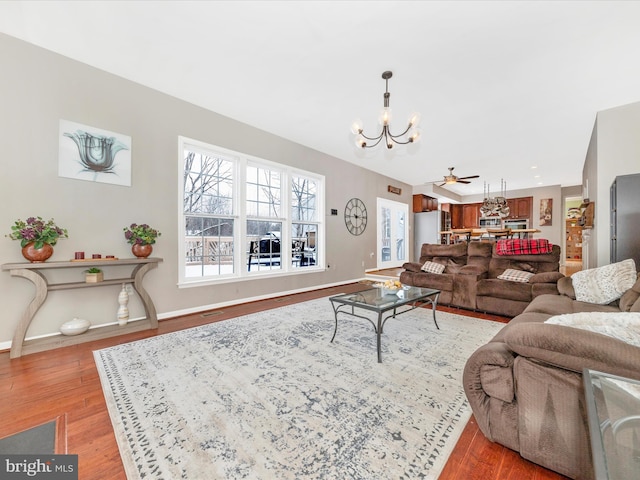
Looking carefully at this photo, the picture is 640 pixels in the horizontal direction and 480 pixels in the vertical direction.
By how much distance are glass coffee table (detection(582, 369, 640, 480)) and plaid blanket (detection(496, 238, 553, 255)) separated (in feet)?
11.9

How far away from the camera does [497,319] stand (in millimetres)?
3561

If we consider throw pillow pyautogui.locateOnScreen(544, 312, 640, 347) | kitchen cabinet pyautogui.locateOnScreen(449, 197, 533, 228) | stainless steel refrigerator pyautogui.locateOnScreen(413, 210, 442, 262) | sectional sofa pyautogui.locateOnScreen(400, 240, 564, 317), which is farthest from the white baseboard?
kitchen cabinet pyautogui.locateOnScreen(449, 197, 533, 228)

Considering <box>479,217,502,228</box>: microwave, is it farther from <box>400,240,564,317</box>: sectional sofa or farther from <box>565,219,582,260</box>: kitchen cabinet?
<box>400,240,564,317</box>: sectional sofa

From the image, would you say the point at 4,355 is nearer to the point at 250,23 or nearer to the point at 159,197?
the point at 159,197

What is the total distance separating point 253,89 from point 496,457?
3.98 m

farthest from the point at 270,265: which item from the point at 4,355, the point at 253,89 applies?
the point at 4,355

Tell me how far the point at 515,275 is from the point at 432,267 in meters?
1.15

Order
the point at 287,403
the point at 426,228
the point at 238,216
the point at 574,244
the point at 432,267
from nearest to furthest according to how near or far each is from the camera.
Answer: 1. the point at 287,403
2. the point at 238,216
3. the point at 432,267
4. the point at 426,228
5. the point at 574,244

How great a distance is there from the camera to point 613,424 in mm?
815

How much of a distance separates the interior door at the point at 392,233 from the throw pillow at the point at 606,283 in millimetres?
4687

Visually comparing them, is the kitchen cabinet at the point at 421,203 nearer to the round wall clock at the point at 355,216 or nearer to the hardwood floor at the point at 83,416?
the round wall clock at the point at 355,216

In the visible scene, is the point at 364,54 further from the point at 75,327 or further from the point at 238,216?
the point at 75,327

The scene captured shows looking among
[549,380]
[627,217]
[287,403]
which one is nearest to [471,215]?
[627,217]

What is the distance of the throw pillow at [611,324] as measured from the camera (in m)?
1.11
